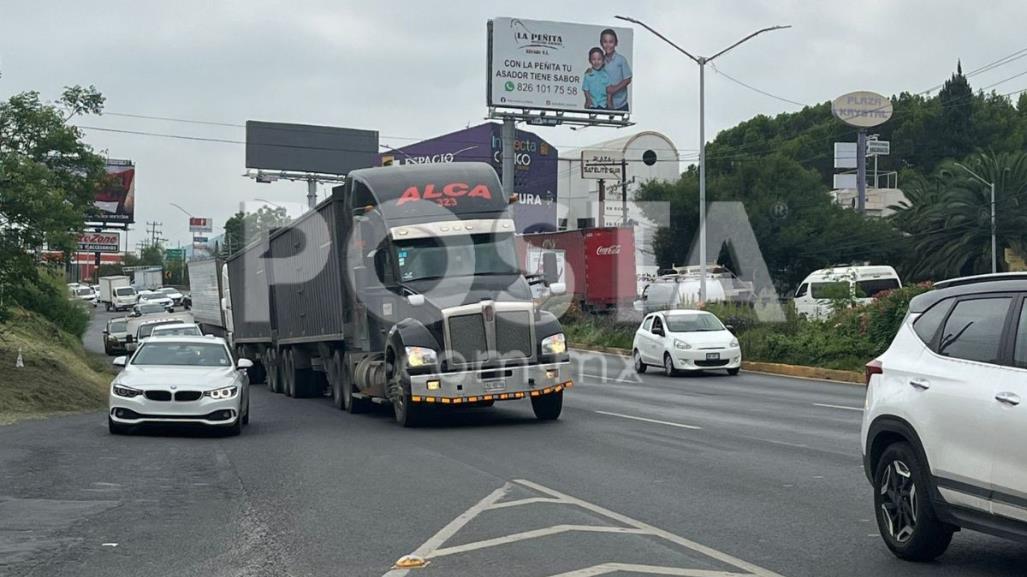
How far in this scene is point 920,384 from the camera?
786 cm

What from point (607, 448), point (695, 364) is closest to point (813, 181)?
point (695, 364)

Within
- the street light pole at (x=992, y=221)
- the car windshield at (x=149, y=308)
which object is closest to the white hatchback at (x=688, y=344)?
the street light pole at (x=992, y=221)

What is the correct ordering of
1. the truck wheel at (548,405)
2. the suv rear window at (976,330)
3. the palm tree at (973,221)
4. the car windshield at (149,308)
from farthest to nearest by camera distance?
the car windshield at (149,308)
the palm tree at (973,221)
the truck wheel at (548,405)
the suv rear window at (976,330)

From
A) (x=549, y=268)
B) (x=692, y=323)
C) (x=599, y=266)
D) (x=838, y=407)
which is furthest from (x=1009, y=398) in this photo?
(x=599, y=266)

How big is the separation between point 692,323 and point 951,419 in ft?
79.5

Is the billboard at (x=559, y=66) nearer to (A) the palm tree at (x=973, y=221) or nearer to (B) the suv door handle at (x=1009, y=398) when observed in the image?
(A) the palm tree at (x=973, y=221)

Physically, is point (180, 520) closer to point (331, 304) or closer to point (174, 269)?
point (331, 304)

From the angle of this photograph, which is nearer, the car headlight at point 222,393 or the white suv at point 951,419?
the white suv at point 951,419

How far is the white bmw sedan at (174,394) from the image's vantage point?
17156 mm

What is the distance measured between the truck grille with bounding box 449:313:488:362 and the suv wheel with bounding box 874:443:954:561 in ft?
32.8

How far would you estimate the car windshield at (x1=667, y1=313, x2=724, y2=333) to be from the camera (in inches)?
1244

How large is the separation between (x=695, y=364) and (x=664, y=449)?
15.8m

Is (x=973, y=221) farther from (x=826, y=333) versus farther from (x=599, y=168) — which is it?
(x=599, y=168)

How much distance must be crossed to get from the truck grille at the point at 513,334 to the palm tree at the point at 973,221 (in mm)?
41137
